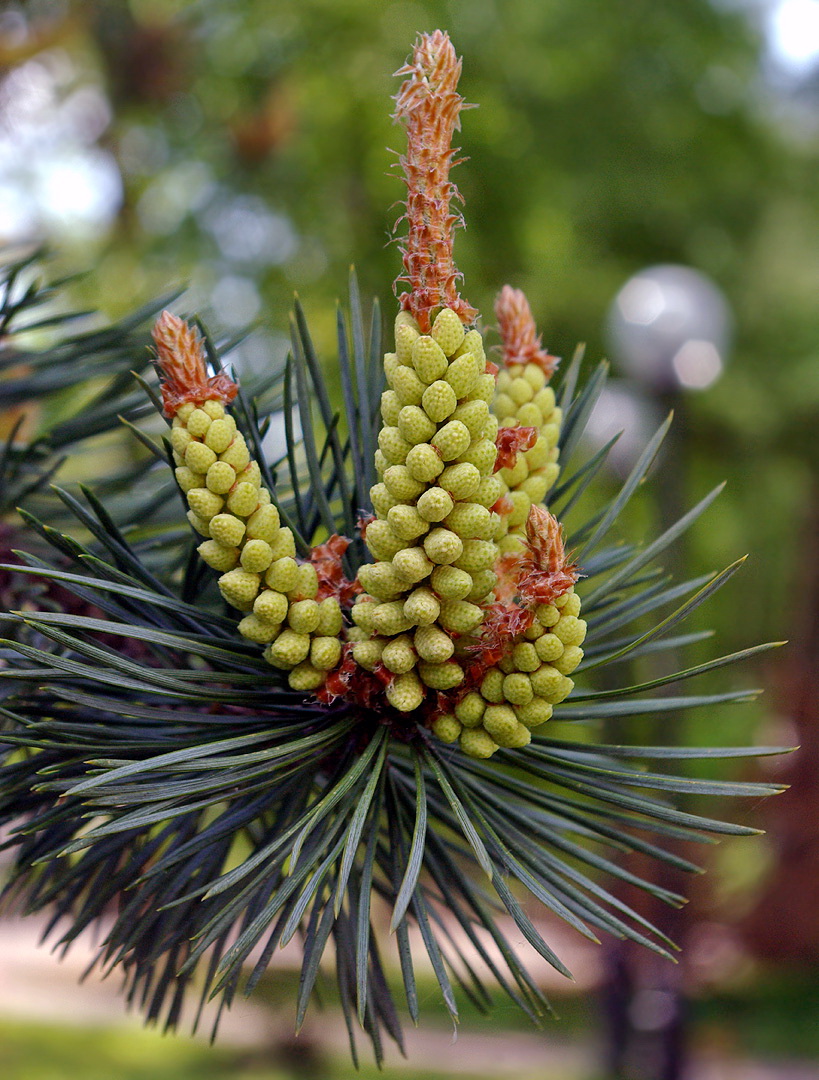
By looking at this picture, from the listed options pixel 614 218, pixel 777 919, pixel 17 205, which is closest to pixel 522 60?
pixel 614 218

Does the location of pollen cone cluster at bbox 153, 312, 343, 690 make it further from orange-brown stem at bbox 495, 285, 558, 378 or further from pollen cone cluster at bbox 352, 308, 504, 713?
orange-brown stem at bbox 495, 285, 558, 378

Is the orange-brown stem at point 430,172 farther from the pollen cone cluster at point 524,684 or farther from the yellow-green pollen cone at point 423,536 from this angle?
the pollen cone cluster at point 524,684

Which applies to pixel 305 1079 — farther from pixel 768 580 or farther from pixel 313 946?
pixel 768 580

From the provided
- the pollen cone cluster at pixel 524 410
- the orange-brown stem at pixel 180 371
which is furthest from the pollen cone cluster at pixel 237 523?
the pollen cone cluster at pixel 524 410

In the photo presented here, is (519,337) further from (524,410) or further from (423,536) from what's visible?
(423,536)

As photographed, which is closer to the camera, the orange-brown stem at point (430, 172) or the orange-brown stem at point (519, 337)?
the orange-brown stem at point (430, 172)

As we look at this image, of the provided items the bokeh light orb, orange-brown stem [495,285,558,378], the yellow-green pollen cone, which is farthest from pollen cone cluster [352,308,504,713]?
the bokeh light orb

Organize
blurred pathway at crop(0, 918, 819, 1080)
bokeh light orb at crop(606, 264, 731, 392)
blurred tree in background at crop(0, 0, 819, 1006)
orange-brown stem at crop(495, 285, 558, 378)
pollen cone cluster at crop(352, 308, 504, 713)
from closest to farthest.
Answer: pollen cone cluster at crop(352, 308, 504, 713) → orange-brown stem at crop(495, 285, 558, 378) → bokeh light orb at crop(606, 264, 731, 392) → blurred pathway at crop(0, 918, 819, 1080) → blurred tree in background at crop(0, 0, 819, 1006)
